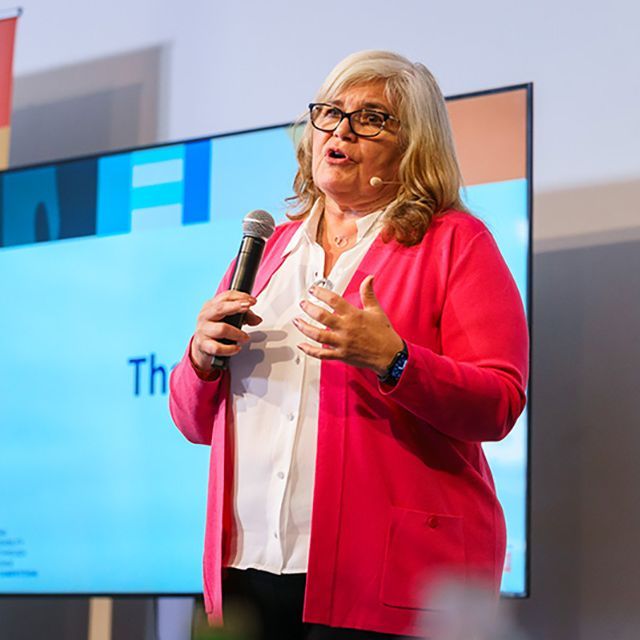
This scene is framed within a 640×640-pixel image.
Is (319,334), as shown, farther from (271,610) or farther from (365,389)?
(271,610)

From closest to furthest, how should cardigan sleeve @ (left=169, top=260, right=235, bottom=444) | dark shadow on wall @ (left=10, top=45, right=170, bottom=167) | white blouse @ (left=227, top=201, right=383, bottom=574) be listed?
white blouse @ (left=227, top=201, right=383, bottom=574), cardigan sleeve @ (left=169, top=260, right=235, bottom=444), dark shadow on wall @ (left=10, top=45, right=170, bottom=167)

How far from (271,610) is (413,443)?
288mm

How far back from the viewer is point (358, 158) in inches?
65.4

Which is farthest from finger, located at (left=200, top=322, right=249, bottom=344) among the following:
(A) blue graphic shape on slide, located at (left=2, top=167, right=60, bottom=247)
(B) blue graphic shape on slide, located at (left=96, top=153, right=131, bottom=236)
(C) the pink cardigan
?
(A) blue graphic shape on slide, located at (left=2, top=167, right=60, bottom=247)

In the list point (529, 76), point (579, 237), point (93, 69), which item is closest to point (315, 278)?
point (579, 237)

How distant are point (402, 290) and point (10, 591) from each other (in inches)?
74.3

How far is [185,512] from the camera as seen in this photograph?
2.80 m

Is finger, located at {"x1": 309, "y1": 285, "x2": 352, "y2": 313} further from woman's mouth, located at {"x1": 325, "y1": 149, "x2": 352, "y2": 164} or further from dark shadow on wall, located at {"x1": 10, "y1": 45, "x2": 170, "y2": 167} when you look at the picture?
dark shadow on wall, located at {"x1": 10, "y1": 45, "x2": 170, "y2": 167}

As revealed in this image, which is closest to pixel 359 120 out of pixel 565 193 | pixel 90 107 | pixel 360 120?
pixel 360 120

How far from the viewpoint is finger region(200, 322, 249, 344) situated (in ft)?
4.89

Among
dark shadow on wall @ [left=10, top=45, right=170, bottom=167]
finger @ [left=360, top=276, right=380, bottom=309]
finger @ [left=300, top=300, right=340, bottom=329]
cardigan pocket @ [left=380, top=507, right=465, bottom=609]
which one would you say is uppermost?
dark shadow on wall @ [left=10, top=45, right=170, bottom=167]

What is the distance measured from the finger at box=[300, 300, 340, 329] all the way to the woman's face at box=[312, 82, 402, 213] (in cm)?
35

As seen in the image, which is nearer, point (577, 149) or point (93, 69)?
point (577, 149)

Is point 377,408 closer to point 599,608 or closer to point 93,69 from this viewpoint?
point 599,608
